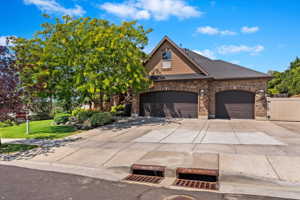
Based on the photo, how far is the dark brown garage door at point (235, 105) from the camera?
15.0 m

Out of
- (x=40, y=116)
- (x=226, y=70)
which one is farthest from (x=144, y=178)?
(x=40, y=116)

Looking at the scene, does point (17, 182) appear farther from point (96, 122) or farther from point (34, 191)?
point (96, 122)

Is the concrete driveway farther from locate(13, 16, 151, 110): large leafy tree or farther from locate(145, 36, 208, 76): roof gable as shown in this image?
locate(145, 36, 208, 76): roof gable

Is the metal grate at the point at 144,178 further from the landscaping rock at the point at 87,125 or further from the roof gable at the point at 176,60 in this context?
the roof gable at the point at 176,60

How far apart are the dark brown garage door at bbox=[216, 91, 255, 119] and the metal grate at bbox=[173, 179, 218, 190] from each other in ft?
39.3

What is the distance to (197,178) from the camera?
16.5 feet

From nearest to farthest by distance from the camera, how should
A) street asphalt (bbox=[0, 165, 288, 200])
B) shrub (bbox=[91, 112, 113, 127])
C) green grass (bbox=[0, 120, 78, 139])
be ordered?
street asphalt (bbox=[0, 165, 288, 200]) < green grass (bbox=[0, 120, 78, 139]) < shrub (bbox=[91, 112, 113, 127])

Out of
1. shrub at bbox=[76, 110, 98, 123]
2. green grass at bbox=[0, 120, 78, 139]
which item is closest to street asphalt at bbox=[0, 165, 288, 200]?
green grass at bbox=[0, 120, 78, 139]

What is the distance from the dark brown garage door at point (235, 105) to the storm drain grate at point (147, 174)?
11817 mm

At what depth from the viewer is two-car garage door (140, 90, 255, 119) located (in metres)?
15.1

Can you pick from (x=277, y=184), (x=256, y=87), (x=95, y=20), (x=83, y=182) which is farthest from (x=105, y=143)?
(x=256, y=87)

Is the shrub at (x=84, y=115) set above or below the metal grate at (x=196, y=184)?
above

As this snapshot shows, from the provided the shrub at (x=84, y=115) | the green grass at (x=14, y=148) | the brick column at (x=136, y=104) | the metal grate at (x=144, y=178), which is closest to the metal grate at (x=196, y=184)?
the metal grate at (x=144, y=178)

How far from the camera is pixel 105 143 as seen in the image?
28.1 ft
